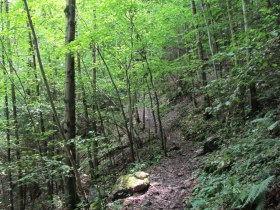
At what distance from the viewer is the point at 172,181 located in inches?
320

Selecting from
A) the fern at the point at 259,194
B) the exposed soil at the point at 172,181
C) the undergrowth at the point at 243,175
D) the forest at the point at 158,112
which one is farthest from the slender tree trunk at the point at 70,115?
the fern at the point at 259,194

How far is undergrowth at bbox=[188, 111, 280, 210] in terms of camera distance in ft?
12.0

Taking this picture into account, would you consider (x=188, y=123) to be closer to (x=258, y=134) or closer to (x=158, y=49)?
(x=158, y=49)

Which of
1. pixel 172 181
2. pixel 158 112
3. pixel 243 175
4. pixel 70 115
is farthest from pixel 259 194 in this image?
pixel 158 112

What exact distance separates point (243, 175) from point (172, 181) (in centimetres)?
358

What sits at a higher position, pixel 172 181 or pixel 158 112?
pixel 158 112

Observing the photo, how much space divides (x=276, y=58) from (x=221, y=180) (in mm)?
2932

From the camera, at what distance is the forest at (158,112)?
4543 mm

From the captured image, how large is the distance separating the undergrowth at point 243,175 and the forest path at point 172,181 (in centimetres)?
55

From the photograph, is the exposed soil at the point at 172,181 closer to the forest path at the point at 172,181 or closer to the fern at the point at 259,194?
the forest path at the point at 172,181

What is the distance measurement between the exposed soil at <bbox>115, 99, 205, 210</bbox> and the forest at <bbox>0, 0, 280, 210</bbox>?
1.8 inches

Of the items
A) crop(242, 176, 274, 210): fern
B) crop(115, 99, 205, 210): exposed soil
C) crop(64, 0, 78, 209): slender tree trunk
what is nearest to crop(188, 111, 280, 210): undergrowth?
crop(242, 176, 274, 210): fern

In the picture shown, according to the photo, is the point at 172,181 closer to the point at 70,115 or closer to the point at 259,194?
the point at 70,115

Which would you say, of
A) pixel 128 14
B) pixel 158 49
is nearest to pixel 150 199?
pixel 128 14
